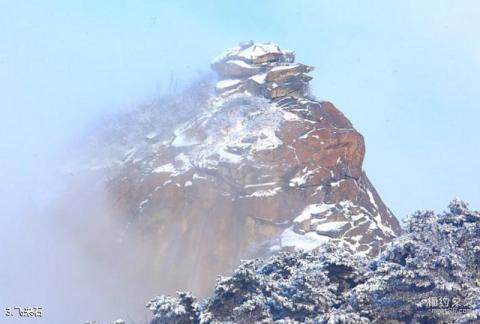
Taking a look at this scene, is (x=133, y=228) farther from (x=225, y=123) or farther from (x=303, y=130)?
(x=303, y=130)

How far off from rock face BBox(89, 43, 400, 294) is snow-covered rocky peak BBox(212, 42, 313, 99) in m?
0.47

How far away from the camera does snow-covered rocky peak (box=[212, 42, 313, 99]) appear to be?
76.8 m

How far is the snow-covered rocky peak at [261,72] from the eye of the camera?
76812 millimetres

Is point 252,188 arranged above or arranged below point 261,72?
below

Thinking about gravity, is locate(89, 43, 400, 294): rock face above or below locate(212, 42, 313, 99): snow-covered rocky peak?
below

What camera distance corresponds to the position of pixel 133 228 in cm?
6862

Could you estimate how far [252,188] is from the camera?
66438 millimetres

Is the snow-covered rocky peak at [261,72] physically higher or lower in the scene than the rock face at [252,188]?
higher

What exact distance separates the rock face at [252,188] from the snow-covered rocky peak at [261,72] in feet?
1.55

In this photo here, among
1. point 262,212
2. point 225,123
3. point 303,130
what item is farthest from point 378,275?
point 225,123

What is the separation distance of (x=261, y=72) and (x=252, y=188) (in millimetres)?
20226

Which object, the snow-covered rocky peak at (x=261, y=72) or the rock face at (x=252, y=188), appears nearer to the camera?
the rock face at (x=252, y=188)

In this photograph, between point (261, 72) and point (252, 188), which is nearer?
point (252, 188)

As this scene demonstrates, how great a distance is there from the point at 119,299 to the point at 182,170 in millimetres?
15891
